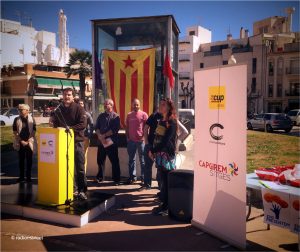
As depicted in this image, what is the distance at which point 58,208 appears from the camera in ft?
15.4

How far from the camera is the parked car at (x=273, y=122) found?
21828 millimetres

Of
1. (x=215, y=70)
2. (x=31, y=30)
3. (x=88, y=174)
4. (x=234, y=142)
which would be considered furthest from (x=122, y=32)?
(x=31, y=30)

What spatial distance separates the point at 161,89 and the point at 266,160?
4.92 metres

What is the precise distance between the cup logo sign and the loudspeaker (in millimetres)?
1282

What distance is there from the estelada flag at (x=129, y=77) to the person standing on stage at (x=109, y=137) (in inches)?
48.8

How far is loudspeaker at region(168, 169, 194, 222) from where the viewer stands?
15.0ft

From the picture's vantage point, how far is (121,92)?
26.4ft

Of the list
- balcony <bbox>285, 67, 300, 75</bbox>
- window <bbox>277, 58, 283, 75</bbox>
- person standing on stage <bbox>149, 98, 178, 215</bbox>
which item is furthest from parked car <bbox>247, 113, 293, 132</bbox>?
window <bbox>277, 58, 283, 75</bbox>

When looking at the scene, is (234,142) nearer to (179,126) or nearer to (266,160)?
(179,126)

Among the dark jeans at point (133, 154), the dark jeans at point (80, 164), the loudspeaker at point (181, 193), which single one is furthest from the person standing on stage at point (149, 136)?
the dark jeans at point (80, 164)

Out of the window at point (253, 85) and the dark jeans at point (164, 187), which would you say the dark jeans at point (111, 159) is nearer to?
the dark jeans at point (164, 187)

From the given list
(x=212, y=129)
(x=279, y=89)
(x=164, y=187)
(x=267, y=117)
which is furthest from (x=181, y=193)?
(x=279, y=89)

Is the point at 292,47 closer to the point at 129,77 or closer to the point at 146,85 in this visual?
the point at 146,85

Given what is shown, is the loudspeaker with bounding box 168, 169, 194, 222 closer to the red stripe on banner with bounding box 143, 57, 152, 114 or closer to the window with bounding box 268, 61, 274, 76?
the red stripe on banner with bounding box 143, 57, 152, 114
